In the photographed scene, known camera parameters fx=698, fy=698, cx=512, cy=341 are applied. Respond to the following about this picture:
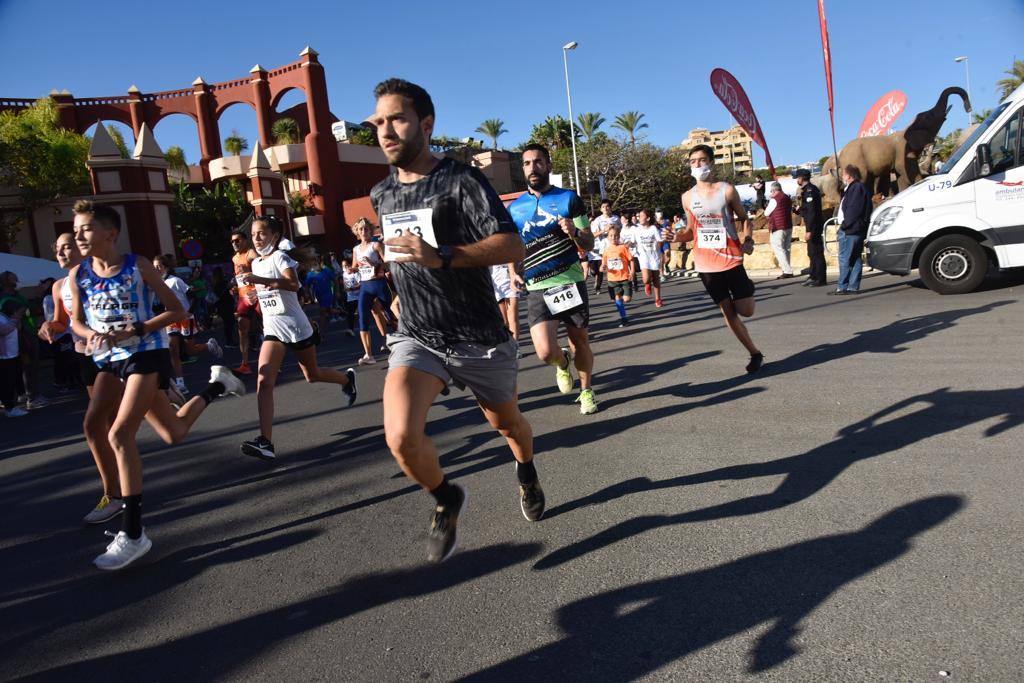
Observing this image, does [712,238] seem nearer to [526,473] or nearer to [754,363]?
[754,363]

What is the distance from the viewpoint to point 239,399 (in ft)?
27.9

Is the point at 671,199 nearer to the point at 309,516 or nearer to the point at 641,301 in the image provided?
the point at 641,301

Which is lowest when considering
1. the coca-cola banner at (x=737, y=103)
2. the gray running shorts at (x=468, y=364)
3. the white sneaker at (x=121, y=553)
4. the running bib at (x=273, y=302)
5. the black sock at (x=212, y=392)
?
the white sneaker at (x=121, y=553)

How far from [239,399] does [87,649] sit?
596 cm

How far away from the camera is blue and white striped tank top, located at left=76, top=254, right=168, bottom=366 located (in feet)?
12.8

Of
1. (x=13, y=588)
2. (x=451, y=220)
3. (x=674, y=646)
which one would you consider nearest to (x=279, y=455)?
(x=13, y=588)

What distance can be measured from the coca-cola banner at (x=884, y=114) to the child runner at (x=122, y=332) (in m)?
24.3

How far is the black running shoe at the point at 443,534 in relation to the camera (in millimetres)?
3094

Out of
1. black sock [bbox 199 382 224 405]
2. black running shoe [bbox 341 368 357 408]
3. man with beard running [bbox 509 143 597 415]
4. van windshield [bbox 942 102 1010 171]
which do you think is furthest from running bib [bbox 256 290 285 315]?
van windshield [bbox 942 102 1010 171]

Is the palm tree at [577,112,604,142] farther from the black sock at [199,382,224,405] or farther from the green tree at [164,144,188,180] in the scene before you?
the black sock at [199,382,224,405]

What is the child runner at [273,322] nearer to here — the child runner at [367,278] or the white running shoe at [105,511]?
the white running shoe at [105,511]

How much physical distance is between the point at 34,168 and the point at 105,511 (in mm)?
28560

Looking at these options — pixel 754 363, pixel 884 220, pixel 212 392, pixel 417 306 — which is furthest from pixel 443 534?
pixel 884 220

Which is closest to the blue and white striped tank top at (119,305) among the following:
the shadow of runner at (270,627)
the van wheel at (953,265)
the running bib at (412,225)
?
the shadow of runner at (270,627)
